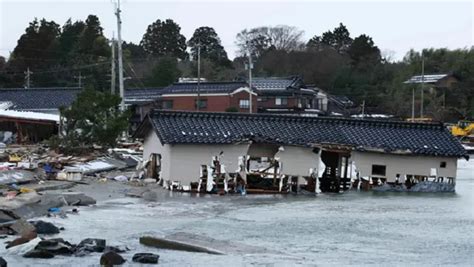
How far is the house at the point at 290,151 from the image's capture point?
23.3 m

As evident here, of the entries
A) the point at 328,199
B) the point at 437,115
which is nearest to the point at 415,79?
the point at 437,115

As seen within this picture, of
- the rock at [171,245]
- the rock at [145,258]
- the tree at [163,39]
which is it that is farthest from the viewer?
the tree at [163,39]

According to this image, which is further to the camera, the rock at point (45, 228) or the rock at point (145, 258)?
the rock at point (45, 228)

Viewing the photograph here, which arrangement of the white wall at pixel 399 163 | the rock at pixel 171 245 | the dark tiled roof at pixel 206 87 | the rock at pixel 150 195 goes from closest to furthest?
the rock at pixel 171 245 < the rock at pixel 150 195 < the white wall at pixel 399 163 < the dark tiled roof at pixel 206 87

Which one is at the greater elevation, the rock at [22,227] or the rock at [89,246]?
the rock at [22,227]

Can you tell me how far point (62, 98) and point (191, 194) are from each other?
79.3 feet

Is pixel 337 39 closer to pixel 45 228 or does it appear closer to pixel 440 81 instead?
pixel 440 81

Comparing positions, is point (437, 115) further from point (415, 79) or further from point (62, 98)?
point (62, 98)

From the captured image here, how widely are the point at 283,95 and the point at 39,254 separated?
48.2 metres

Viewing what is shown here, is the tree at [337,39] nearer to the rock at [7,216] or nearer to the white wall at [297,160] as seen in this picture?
the white wall at [297,160]

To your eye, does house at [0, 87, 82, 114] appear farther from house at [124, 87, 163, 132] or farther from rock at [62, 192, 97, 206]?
rock at [62, 192, 97, 206]

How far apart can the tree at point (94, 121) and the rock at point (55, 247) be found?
16.2 metres

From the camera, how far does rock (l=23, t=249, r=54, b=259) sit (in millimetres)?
12226

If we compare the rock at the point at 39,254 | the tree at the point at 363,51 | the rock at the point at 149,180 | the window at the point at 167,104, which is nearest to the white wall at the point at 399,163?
the rock at the point at 149,180
